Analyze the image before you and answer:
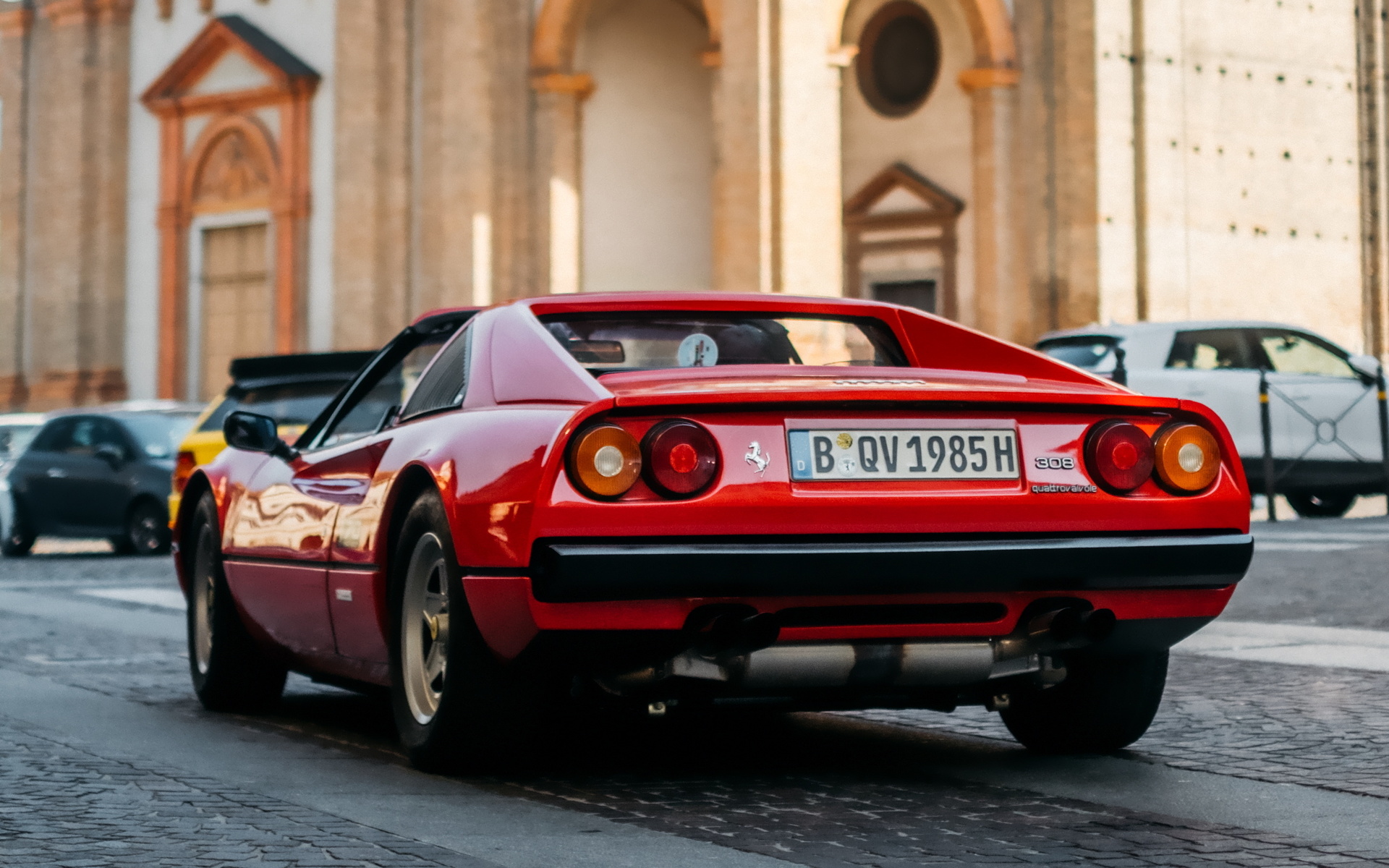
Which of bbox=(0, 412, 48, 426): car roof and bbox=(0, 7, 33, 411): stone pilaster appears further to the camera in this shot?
bbox=(0, 7, 33, 411): stone pilaster

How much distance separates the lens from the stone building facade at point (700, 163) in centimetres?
3033

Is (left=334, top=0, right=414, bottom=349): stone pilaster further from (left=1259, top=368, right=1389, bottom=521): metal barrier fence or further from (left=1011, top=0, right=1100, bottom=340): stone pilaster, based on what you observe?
(left=1259, top=368, right=1389, bottom=521): metal barrier fence

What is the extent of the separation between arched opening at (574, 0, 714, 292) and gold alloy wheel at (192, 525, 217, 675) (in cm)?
2494

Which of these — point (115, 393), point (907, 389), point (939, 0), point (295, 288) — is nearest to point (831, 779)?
point (907, 389)

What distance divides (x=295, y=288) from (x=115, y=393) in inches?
186

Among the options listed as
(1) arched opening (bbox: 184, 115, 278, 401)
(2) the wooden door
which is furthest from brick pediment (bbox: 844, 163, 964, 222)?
(2) the wooden door

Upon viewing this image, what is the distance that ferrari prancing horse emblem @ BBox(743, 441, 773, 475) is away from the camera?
478 centimetres

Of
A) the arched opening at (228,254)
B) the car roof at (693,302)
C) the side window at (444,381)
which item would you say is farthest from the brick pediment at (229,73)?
the car roof at (693,302)

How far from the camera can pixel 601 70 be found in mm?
33125

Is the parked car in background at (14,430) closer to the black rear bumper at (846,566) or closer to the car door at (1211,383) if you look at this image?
the car door at (1211,383)

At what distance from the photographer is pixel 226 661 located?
7.14 metres

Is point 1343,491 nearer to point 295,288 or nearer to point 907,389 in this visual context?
point 907,389

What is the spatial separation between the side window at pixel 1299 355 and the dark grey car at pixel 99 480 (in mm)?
10125

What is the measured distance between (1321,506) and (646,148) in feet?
51.0
